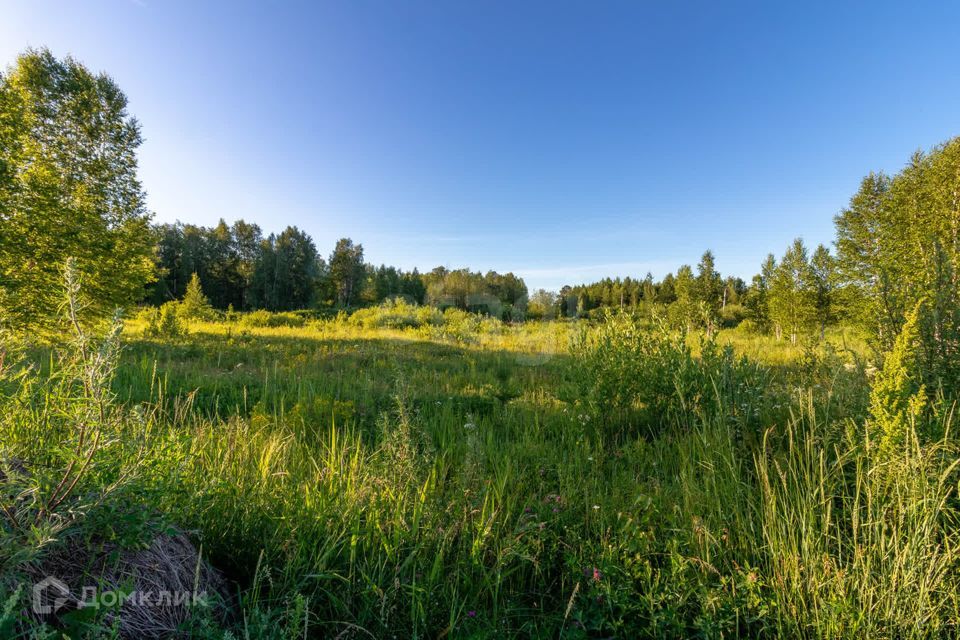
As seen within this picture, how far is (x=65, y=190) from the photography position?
11602 millimetres

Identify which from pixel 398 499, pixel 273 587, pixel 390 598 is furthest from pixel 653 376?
pixel 273 587

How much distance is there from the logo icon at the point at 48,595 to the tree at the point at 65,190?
7485mm

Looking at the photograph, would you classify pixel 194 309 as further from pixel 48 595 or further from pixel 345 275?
pixel 345 275

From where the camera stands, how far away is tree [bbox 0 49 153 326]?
7.25m

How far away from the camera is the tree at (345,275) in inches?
2194

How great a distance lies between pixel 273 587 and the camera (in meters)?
1.30

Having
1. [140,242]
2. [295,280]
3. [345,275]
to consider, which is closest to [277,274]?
[295,280]

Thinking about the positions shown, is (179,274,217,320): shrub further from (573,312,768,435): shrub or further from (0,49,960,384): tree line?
(573,312,768,435): shrub

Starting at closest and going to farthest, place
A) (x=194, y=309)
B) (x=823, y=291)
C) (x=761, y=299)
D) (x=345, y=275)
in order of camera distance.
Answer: (x=194, y=309) → (x=823, y=291) → (x=761, y=299) → (x=345, y=275)

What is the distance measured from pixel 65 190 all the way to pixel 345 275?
148ft

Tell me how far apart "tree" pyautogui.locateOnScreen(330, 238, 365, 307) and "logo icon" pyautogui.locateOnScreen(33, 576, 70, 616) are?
57472 mm

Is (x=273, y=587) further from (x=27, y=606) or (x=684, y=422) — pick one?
(x=684, y=422)

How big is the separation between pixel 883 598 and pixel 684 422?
5.84ft

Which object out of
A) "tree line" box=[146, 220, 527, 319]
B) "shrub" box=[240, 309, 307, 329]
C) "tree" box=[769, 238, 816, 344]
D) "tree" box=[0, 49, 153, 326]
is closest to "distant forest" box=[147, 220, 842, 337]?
"tree line" box=[146, 220, 527, 319]
